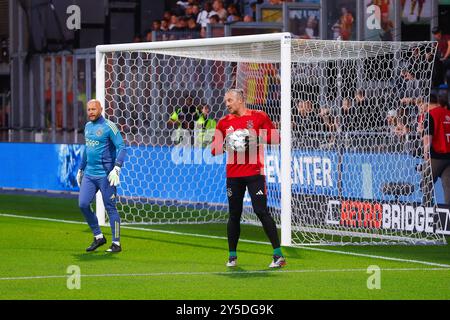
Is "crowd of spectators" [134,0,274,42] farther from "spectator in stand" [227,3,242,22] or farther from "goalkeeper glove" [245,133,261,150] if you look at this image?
"goalkeeper glove" [245,133,261,150]

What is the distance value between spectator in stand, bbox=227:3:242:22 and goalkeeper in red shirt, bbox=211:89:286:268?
1514cm

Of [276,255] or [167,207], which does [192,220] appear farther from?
[276,255]

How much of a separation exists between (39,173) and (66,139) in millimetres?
3902

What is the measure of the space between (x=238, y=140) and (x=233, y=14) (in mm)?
15984

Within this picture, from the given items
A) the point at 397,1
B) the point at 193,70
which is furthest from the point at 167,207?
the point at 397,1

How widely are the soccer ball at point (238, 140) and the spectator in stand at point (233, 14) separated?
15.2 meters

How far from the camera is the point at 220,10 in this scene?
2998 cm

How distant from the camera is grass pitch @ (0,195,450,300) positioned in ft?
39.2

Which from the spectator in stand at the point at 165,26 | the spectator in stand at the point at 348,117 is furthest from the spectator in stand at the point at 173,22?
the spectator in stand at the point at 348,117

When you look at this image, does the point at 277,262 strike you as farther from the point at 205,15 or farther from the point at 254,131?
the point at 205,15

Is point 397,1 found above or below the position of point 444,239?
above

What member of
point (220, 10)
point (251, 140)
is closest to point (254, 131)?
point (251, 140)

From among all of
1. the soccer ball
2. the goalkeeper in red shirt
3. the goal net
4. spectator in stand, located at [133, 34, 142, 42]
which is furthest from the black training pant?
spectator in stand, located at [133, 34, 142, 42]

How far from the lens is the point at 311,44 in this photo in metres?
17.0
